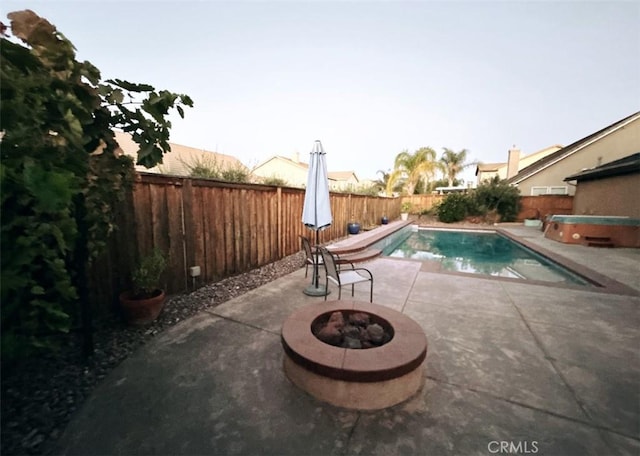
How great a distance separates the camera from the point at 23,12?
1.67m

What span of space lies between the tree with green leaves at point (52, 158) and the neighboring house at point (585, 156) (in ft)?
71.4

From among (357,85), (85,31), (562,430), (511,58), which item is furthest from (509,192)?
(85,31)

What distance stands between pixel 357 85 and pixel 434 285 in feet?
32.6

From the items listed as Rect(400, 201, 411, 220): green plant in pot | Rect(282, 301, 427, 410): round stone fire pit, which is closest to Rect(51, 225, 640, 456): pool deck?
Rect(282, 301, 427, 410): round stone fire pit

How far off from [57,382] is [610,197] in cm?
1805

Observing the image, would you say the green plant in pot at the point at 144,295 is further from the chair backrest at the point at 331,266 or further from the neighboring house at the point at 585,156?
the neighboring house at the point at 585,156

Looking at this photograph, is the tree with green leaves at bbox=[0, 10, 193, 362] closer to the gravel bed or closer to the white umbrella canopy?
the gravel bed

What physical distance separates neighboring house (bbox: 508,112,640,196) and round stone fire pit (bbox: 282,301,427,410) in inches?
797

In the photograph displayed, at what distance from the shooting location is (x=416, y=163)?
19.4m

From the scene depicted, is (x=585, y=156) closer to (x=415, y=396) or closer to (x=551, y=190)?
(x=551, y=190)

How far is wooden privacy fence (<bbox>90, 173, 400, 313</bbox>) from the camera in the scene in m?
3.12

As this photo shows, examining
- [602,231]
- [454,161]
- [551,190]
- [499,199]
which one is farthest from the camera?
[454,161]

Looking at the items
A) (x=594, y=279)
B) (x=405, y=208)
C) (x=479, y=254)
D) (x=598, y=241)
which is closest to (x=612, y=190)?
(x=598, y=241)

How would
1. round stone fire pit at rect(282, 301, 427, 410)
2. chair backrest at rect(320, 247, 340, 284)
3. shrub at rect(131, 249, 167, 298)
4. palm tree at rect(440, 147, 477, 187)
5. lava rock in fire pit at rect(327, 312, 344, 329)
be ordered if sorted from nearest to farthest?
round stone fire pit at rect(282, 301, 427, 410)
lava rock in fire pit at rect(327, 312, 344, 329)
shrub at rect(131, 249, 167, 298)
chair backrest at rect(320, 247, 340, 284)
palm tree at rect(440, 147, 477, 187)
